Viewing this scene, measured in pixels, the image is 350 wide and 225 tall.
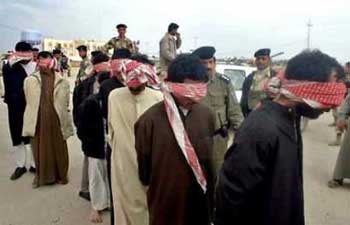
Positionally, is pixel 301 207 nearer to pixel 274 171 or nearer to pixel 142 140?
pixel 274 171

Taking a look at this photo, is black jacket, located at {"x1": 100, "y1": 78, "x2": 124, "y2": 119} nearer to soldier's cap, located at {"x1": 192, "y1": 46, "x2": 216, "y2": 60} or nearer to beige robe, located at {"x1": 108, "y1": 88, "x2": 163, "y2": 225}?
beige robe, located at {"x1": 108, "y1": 88, "x2": 163, "y2": 225}

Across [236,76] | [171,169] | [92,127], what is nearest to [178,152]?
[171,169]

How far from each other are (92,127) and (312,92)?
10.1 ft

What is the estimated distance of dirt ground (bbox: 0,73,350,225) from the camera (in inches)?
205

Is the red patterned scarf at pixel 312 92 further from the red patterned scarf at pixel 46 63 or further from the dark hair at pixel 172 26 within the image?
the dark hair at pixel 172 26

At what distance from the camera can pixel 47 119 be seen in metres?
6.31

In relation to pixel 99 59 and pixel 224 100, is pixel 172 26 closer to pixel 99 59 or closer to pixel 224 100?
pixel 99 59

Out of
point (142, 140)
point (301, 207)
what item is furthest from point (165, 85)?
point (301, 207)

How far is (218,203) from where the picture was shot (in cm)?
217

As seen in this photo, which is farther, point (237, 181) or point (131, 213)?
point (131, 213)

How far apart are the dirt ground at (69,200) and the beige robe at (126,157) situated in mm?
1710

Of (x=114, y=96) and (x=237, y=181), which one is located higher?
(x=114, y=96)

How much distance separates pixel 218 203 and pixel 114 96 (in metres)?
1.63

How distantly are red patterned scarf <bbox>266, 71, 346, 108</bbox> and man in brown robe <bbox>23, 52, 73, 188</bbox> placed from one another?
182 inches
